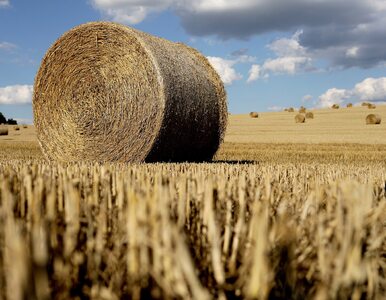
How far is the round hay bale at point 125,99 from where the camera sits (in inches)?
318

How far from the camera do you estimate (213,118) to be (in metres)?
9.17

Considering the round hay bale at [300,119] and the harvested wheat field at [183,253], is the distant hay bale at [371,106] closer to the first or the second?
the round hay bale at [300,119]

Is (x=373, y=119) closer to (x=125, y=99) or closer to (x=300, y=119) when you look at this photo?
(x=300, y=119)

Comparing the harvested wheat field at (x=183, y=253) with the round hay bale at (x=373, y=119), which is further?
the round hay bale at (x=373, y=119)

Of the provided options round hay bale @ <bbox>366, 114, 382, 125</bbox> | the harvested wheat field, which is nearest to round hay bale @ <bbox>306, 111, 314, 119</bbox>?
round hay bale @ <bbox>366, 114, 382, 125</bbox>

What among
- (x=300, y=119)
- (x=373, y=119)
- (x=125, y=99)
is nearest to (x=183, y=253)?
(x=125, y=99)

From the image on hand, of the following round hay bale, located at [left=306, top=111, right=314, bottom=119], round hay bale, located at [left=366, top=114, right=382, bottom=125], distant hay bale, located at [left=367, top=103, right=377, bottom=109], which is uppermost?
distant hay bale, located at [left=367, top=103, right=377, bottom=109]

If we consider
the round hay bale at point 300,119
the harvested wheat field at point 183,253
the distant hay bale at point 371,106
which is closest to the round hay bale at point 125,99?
the harvested wheat field at point 183,253

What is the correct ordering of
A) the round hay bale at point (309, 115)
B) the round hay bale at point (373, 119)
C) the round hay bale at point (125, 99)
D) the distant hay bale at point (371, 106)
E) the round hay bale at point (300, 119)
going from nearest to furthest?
the round hay bale at point (125, 99)
the round hay bale at point (373, 119)
the round hay bale at point (300, 119)
the round hay bale at point (309, 115)
the distant hay bale at point (371, 106)

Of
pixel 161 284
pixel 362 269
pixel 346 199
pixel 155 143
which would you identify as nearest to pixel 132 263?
pixel 161 284

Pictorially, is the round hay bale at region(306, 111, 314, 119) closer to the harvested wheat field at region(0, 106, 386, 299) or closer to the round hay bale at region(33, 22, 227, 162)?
the round hay bale at region(33, 22, 227, 162)

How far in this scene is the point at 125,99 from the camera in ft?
27.7

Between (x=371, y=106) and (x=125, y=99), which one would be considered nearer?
(x=125, y=99)

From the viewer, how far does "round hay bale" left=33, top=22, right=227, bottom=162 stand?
807cm
